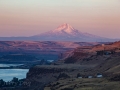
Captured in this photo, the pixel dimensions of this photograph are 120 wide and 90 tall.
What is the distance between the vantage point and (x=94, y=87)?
33.4 metres

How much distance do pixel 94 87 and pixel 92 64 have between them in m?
33.4

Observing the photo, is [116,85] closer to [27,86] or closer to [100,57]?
[27,86]

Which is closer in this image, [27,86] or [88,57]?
[27,86]

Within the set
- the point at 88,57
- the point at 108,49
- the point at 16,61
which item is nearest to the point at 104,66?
the point at 88,57

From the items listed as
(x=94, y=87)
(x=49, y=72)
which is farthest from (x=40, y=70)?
(x=94, y=87)

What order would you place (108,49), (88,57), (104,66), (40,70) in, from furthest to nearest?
(108,49)
(88,57)
(40,70)
(104,66)

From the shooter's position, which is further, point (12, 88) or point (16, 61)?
point (16, 61)

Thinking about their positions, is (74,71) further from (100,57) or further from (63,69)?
(100,57)

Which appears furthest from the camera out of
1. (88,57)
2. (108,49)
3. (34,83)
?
(108,49)

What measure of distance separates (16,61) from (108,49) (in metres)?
68.9

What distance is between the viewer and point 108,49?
255ft

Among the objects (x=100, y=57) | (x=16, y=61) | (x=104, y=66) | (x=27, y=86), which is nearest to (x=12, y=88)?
(x=27, y=86)

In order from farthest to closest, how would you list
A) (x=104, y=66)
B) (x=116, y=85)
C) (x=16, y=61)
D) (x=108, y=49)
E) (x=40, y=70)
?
(x=16, y=61)
(x=108, y=49)
(x=40, y=70)
(x=104, y=66)
(x=116, y=85)

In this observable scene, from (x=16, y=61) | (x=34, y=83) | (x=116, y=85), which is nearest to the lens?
(x=116, y=85)
